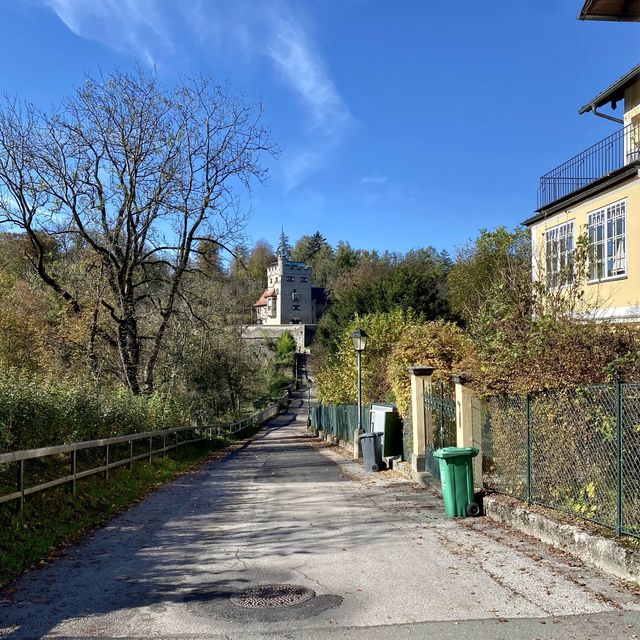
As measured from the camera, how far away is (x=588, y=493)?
7242 millimetres

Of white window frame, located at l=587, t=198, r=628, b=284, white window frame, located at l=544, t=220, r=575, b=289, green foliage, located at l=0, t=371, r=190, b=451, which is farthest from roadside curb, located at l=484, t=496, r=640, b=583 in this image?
white window frame, located at l=587, t=198, r=628, b=284

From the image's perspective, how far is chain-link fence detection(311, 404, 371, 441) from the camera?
25064mm

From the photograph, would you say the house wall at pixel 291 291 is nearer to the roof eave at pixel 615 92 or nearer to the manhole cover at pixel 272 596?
the roof eave at pixel 615 92

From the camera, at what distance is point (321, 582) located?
6.00 meters

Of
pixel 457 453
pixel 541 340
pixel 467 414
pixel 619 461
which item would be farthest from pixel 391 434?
pixel 619 461

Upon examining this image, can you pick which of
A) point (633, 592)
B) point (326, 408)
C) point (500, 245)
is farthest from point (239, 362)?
point (633, 592)

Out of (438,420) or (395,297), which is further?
(395,297)

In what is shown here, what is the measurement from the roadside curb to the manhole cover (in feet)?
9.15

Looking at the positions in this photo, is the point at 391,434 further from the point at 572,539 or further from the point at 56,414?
the point at 572,539

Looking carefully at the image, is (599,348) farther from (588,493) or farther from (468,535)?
(468,535)

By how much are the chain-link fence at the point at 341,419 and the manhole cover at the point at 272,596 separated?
17.7m

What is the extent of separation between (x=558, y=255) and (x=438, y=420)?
4.95 m

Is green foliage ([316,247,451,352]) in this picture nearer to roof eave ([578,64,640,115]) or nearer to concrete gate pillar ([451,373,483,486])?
roof eave ([578,64,640,115])

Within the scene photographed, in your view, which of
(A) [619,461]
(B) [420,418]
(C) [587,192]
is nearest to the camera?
(A) [619,461]
